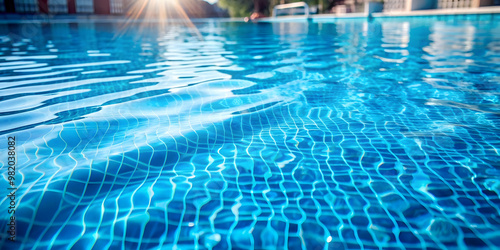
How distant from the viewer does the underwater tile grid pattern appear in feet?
4.33

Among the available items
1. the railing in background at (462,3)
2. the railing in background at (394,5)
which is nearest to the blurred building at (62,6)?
the railing in background at (394,5)

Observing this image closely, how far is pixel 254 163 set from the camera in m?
1.85

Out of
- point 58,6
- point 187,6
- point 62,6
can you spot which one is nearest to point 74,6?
point 62,6

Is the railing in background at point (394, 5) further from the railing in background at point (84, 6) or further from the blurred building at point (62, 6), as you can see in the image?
the railing in background at point (84, 6)

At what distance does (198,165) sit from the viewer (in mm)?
1843

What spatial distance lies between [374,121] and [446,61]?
10.6 ft

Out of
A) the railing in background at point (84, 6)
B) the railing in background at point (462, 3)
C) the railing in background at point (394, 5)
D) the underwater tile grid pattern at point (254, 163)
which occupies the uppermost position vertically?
the railing in background at point (84, 6)

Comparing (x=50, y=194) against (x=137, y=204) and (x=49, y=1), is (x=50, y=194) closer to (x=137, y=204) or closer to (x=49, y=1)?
(x=137, y=204)

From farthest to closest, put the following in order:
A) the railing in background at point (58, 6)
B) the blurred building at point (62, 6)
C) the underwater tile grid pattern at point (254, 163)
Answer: the railing in background at point (58, 6) → the blurred building at point (62, 6) → the underwater tile grid pattern at point (254, 163)

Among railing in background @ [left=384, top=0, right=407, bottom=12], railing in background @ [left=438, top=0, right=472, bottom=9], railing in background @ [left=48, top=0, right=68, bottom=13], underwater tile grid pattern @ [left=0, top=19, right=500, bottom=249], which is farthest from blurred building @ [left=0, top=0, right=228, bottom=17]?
underwater tile grid pattern @ [left=0, top=19, right=500, bottom=249]

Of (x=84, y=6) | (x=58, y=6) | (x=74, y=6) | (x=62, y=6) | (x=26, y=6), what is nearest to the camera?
(x=26, y=6)

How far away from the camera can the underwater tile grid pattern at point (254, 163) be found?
1.32 metres

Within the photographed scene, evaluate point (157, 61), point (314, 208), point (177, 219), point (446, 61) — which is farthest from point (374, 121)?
point (157, 61)

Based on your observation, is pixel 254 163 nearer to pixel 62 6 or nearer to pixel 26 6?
pixel 26 6
